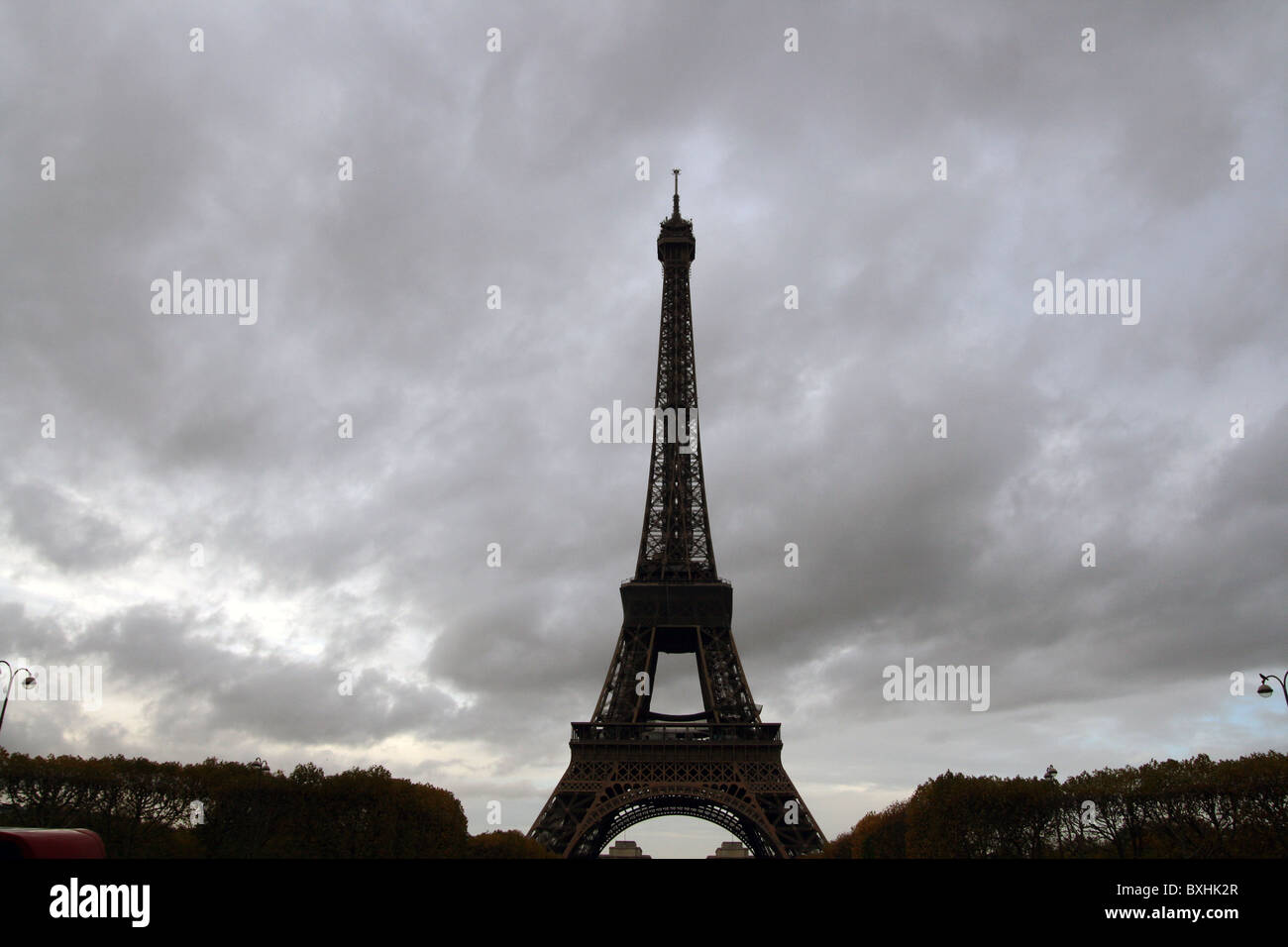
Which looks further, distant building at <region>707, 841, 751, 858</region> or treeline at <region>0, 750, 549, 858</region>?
distant building at <region>707, 841, 751, 858</region>

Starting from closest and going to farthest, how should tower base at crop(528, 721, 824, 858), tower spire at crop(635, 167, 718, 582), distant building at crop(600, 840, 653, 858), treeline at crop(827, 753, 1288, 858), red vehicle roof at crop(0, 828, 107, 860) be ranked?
red vehicle roof at crop(0, 828, 107, 860)
treeline at crop(827, 753, 1288, 858)
tower base at crop(528, 721, 824, 858)
tower spire at crop(635, 167, 718, 582)
distant building at crop(600, 840, 653, 858)

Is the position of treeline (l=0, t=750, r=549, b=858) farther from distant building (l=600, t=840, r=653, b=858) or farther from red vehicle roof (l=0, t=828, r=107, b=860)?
distant building (l=600, t=840, r=653, b=858)

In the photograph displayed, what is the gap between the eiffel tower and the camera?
2847 inches

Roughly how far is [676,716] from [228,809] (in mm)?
39783

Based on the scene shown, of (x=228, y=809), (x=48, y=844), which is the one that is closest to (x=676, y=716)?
(x=228, y=809)

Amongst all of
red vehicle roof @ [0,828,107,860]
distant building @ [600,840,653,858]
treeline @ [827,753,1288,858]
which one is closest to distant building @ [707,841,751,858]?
distant building @ [600,840,653,858]

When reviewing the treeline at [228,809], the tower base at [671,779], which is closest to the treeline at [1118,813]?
the tower base at [671,779]

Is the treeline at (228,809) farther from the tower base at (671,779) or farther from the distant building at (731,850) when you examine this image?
the distant building at (731,850)

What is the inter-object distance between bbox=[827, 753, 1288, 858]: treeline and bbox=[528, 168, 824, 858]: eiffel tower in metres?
14.9

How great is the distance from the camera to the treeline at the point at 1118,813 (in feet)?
142

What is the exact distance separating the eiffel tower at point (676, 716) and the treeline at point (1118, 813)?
1487 cm

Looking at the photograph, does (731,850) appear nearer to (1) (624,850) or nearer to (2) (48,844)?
(1) (624,850)
